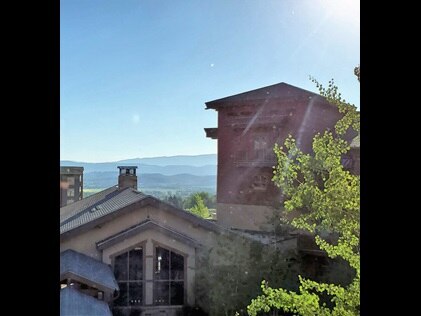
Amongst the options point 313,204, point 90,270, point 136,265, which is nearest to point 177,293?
point 136,265

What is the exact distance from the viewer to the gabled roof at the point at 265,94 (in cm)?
133

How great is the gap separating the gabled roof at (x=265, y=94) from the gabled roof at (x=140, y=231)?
1.57 feet

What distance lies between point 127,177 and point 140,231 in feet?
0.80

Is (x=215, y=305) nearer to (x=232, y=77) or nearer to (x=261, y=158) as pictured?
(x=261, y=158)

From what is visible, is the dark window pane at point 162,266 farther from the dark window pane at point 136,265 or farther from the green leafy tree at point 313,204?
the green leafy tree at point 313,204

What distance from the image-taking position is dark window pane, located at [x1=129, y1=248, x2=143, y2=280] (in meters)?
1.44

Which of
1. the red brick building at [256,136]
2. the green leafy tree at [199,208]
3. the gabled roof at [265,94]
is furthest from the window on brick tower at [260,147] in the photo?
the green leafy tree at [199,208]

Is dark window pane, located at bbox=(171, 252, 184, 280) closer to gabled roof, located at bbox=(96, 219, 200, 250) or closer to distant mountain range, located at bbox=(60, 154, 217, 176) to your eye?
gabled roof, located at bbox=(96, 219, 200, 250)

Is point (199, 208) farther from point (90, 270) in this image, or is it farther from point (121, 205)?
point (90, 270)

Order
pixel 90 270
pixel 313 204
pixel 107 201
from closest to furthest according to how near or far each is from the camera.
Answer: pixel 90 270 < pixel 107 201 < pixel 313 204

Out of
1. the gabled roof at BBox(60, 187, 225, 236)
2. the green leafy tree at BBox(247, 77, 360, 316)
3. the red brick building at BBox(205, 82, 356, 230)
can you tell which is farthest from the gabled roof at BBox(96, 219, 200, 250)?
the green leafy tree at BBox(247, 77, 360, 316)

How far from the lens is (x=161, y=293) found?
1457mm
